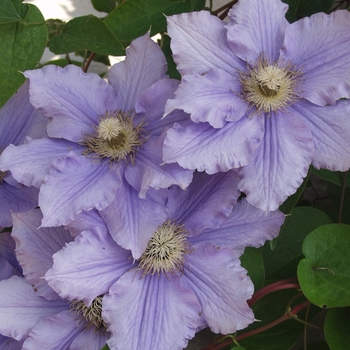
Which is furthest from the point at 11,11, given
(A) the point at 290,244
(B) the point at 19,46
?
(A) the point at 290,244

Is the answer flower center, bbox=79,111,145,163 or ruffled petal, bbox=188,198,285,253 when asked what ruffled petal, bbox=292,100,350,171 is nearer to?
ruffled petal, bbox=188,198,285,253

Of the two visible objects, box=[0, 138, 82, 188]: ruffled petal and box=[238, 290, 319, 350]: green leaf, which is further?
box=[238, 290, 319, 350]: green leaf

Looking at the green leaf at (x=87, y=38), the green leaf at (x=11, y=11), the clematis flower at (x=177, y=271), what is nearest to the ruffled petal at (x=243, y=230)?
the clematis flower at (x=177, y=271)

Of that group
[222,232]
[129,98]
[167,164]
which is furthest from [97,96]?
[222,232]

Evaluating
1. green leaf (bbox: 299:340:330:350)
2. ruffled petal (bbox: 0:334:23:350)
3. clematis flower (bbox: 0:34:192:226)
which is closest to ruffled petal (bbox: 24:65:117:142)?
clematis flower (bbox: 0:34:192:226)

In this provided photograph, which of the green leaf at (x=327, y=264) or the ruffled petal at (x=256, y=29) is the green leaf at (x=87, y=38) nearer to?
the ruffled petal at (x=256, y=29)

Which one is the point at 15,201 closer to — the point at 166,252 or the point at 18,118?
the point at 18,118

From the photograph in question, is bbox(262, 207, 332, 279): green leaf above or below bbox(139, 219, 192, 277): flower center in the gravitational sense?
below

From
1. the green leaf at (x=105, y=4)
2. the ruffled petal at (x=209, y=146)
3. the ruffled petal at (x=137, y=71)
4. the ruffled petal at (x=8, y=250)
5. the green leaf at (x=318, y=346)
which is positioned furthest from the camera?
the green leaf at (x=105, y=4)
